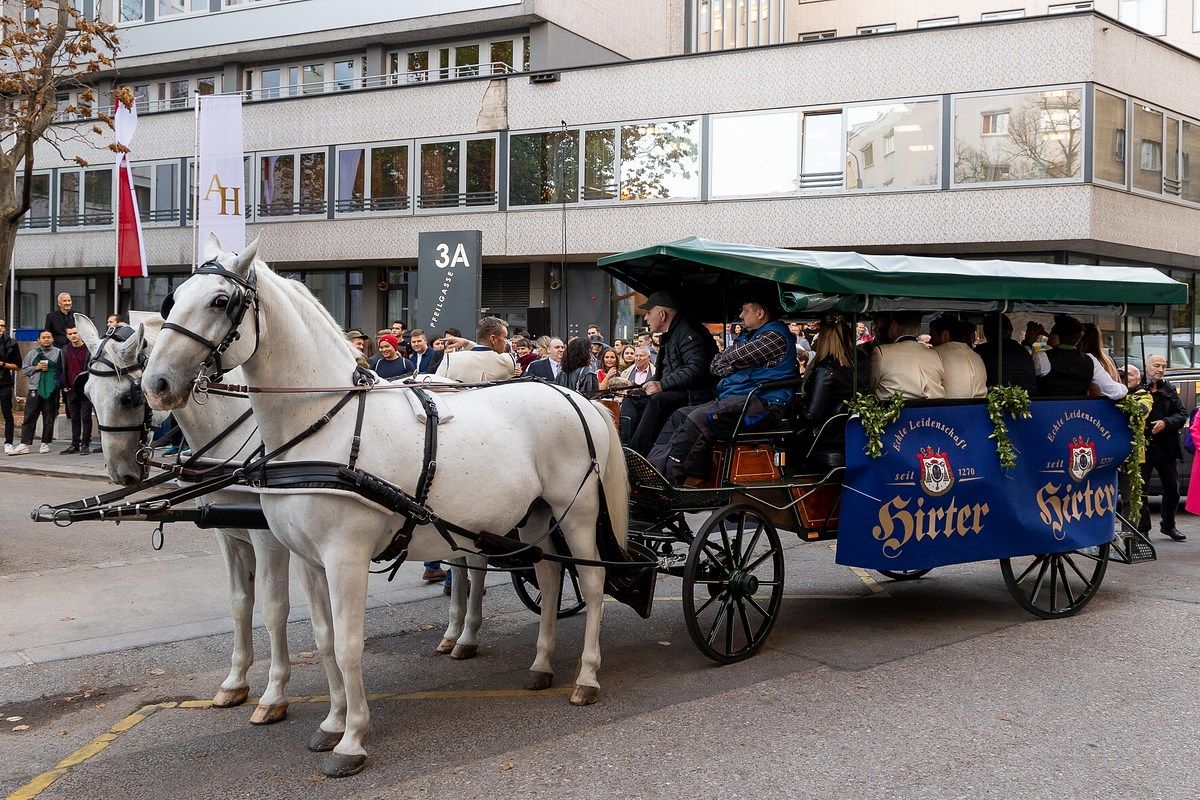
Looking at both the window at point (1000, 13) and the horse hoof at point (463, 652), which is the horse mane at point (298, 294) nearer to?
the horse hoof at point (463, 652)

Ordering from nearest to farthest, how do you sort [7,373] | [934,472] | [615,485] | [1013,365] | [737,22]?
[615,485] → [934,472] → [1013,365] → [7,373] → [737,22]

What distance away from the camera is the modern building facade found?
21375mm

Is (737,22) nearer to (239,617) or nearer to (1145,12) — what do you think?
(1145,12)

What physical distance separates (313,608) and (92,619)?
324 cm

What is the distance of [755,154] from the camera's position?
2348 cm

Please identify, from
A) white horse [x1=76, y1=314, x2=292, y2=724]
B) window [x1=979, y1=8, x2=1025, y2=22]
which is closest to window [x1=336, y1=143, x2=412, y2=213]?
window [x1=979, y1=8, x2=1025, y2=22]

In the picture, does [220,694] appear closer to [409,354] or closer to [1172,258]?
[409,354]

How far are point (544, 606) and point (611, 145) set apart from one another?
64.6 ft

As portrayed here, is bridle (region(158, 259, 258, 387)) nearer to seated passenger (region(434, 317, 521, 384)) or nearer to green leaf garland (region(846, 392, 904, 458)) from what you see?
seated passenger (region(434, 317, 521, 384))

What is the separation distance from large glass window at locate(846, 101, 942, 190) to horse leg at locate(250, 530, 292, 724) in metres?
18.8

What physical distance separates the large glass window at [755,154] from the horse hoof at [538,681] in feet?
60.2

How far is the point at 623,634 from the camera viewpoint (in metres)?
7.43

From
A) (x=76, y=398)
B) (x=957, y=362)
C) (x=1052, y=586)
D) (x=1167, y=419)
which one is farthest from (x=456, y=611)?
(x=76, y=398)

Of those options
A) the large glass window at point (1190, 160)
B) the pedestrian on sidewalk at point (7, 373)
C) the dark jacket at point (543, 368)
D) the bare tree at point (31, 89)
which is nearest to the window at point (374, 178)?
the bare tree at point (31, 89)
